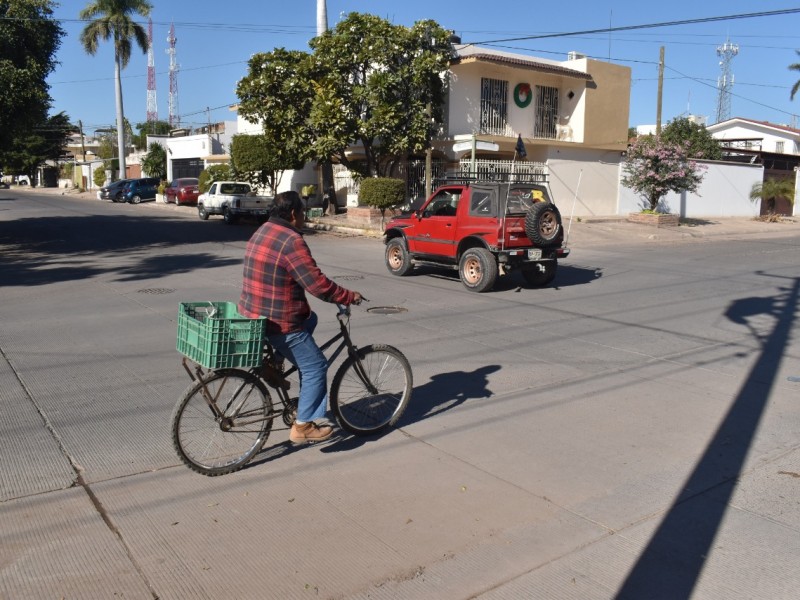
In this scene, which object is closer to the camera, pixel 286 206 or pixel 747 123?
pixel 286 206

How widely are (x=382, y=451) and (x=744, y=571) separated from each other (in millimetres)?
2498

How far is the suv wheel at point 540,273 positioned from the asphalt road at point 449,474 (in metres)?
2.70

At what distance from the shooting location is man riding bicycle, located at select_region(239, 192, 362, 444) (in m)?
4.79

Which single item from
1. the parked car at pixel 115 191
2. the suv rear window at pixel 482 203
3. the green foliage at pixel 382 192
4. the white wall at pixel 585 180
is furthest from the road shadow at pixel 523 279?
the parked car at pixel 115 191

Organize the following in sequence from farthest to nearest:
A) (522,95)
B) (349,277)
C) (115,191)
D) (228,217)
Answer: (115,191)
(522,95)
(228,217)
(349,277)

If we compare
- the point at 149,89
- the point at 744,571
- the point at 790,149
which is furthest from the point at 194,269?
the point at 149,89

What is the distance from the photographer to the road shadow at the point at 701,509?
365cm

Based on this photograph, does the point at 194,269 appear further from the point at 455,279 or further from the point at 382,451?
the point at 382,451

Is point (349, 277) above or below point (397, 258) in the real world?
below

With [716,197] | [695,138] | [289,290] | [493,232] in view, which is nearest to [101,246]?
[493,232]

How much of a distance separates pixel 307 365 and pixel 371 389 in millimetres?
736

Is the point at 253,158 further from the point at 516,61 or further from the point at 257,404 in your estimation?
the point at 257,404

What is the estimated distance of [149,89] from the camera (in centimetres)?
10425

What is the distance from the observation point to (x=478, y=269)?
42.0 feet
